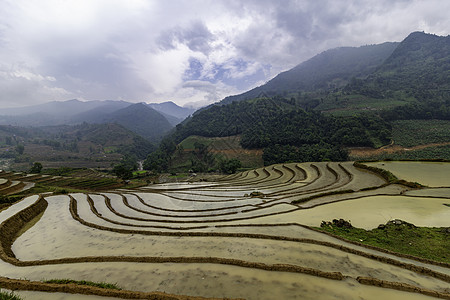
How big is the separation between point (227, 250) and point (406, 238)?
35.9ft

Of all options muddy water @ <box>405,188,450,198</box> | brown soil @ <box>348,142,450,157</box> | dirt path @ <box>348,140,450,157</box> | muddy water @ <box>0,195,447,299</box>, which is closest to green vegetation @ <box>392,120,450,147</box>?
dirt path @ <box>348,140,450,157</box>

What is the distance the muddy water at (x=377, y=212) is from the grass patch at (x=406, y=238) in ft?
4.14

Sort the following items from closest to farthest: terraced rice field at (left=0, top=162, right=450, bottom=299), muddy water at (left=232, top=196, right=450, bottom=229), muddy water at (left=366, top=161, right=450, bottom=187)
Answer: terraced rice field at (left=0, top=162, right=450, bottom=299) < muddy water at (left=232, top=196, right=450, bottom=229) < muddy water at (left=366, top=161, right=450, bottom=187)

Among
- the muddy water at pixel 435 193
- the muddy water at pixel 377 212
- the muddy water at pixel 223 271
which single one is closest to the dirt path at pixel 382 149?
the muddy water at pixel 435 193

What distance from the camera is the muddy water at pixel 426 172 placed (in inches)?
922

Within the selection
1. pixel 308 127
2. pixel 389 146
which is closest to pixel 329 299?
pixel 389 146

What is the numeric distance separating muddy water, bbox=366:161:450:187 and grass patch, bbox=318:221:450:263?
17.7m

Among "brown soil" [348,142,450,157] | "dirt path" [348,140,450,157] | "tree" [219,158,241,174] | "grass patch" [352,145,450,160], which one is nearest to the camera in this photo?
"grass patch" [352,145,450,160]

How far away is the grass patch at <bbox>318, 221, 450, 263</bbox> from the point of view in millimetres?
9250

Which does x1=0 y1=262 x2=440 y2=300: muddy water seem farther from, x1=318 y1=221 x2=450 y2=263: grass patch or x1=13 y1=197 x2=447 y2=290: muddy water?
x1=318 y1=221 x2=450 y2=263: grass patch

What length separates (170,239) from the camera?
472 inches

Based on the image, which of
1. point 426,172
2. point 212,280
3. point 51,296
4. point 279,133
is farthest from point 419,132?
point 51,296

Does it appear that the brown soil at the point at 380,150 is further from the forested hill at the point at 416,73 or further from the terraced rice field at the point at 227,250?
the forested hill at the point at 416,73

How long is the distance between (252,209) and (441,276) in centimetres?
1267
